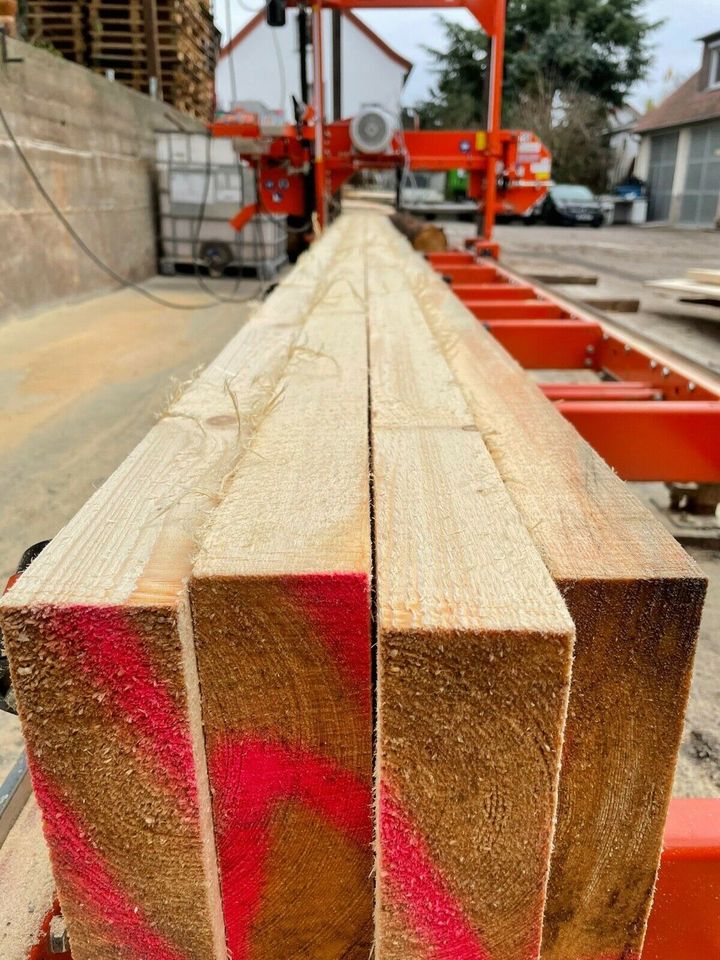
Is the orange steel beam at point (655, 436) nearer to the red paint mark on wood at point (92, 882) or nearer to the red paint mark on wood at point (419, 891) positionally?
the red paint mark on wood at point (419, 891)

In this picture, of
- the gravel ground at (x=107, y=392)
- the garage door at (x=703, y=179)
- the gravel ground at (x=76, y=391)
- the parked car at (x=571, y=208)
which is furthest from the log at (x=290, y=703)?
the garage door at (x=703, y=179)

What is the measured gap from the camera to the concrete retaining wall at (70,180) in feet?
22.0

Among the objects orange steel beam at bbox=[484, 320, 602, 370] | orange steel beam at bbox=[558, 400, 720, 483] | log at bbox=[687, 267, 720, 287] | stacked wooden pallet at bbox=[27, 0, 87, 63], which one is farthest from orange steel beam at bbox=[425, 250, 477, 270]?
stacked wooden pallet at bbox=[27, 0, 87, 63]

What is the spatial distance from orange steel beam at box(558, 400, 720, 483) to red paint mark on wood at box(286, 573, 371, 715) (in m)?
1.43

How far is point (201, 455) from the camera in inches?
50.2

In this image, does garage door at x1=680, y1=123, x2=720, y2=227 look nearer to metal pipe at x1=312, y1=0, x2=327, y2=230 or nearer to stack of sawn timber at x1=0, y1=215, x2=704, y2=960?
metal pipe at x1=312, y1=0, x2=327, y2=230

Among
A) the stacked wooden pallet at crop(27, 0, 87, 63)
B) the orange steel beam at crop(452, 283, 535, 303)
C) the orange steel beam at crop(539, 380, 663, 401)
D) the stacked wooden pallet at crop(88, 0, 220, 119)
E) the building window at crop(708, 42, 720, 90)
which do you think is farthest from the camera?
the building window at crop(708, 42, 720, 90)

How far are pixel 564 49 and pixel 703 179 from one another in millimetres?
12838

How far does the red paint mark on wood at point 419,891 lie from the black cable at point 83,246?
6941 mm

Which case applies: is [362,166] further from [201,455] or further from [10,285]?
[201,455]

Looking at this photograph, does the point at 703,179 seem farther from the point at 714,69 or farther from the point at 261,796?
the point at 261,796

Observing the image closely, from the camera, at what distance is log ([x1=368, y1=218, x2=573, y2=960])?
0.79 metres

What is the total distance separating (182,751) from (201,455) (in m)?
0.53

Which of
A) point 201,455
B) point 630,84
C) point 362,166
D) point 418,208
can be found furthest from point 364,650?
point 630,84
